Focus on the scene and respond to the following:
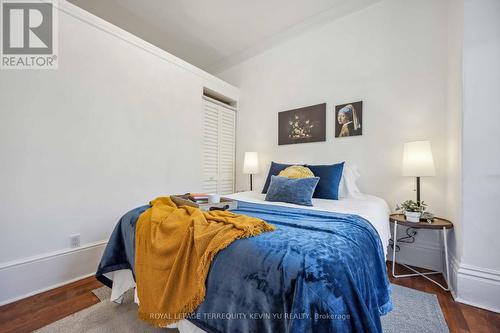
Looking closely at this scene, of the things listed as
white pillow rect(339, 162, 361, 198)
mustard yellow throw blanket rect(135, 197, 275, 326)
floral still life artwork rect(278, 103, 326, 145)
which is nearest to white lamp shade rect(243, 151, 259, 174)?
floral still life artwork rect(278, 103, 326, 145)

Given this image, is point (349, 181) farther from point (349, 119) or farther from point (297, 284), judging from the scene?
point (297, 284)

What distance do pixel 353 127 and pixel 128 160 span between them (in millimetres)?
2664

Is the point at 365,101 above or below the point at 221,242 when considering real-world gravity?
above

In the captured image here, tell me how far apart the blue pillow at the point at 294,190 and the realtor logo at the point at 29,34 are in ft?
7.50

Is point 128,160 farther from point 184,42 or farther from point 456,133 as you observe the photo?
point 456,133

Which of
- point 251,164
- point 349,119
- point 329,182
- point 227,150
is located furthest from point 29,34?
point 349,119

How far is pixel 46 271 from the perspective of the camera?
1829mm

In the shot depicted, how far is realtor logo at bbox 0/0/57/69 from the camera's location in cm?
178

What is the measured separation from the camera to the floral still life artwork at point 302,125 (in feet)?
9.55

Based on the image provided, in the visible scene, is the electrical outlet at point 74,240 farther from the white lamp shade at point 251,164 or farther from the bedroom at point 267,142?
the white lamp shade at point 251,164

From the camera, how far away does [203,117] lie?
329 centimetres

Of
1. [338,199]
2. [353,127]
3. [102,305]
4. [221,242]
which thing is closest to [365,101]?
[353,127]

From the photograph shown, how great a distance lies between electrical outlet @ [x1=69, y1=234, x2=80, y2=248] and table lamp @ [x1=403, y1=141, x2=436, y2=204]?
3.19 meters

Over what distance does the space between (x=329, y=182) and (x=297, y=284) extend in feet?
5.58
